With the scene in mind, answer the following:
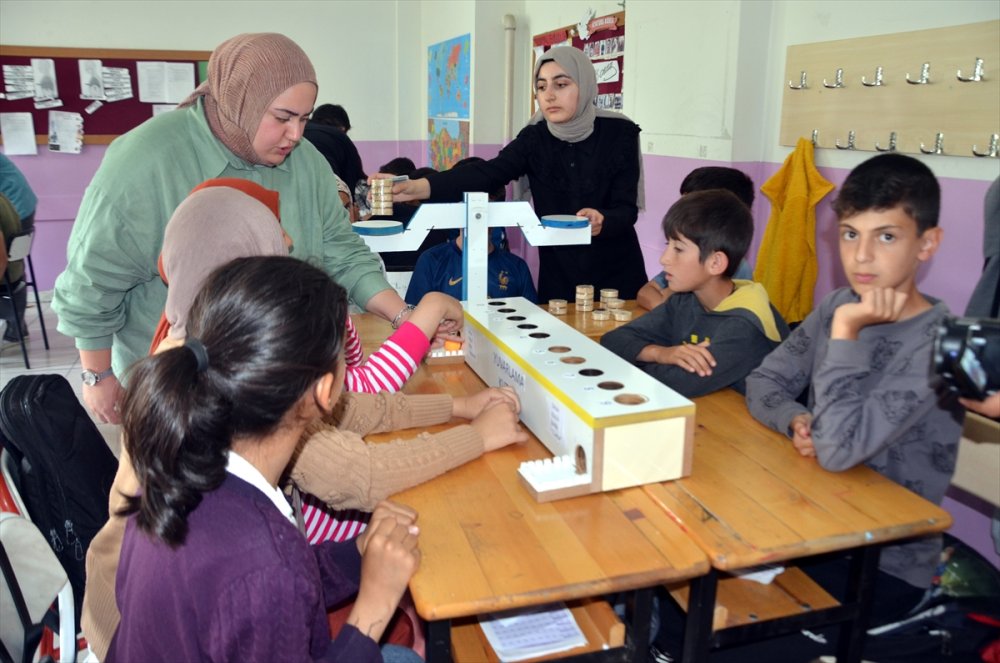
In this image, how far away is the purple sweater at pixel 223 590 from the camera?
913mm

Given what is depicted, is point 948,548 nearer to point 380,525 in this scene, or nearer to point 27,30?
point 380,525

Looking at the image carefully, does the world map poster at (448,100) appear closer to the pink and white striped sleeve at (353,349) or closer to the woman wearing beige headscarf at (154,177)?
the woman wearing beige headscarf at (154,177)

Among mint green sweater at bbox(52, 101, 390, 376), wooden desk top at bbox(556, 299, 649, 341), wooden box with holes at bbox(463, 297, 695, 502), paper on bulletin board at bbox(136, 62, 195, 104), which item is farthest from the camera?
paper on bulletin board at bbox(136, 62, 195, 104)

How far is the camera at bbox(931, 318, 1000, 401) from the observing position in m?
1.01

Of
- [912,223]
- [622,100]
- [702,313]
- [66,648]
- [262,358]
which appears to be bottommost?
[66,648]

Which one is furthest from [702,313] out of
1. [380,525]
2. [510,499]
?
[380,525]

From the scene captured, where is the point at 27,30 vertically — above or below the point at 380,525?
above

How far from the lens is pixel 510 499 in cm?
125

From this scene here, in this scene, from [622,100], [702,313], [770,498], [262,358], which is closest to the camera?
[262,358]

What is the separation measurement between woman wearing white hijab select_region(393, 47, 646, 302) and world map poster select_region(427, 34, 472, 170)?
283cm

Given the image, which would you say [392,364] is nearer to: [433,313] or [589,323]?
[433,313]

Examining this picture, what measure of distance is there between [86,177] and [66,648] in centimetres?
562

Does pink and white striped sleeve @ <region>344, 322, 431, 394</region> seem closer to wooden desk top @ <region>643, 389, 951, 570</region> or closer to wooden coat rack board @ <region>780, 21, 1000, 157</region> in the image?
wooden desk top @ <region>643, 389, 951, 570</region>

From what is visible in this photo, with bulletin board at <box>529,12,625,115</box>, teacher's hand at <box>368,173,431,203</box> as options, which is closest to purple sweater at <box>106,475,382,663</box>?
→ teacher's hand at <box>368,173,431,203</box>
